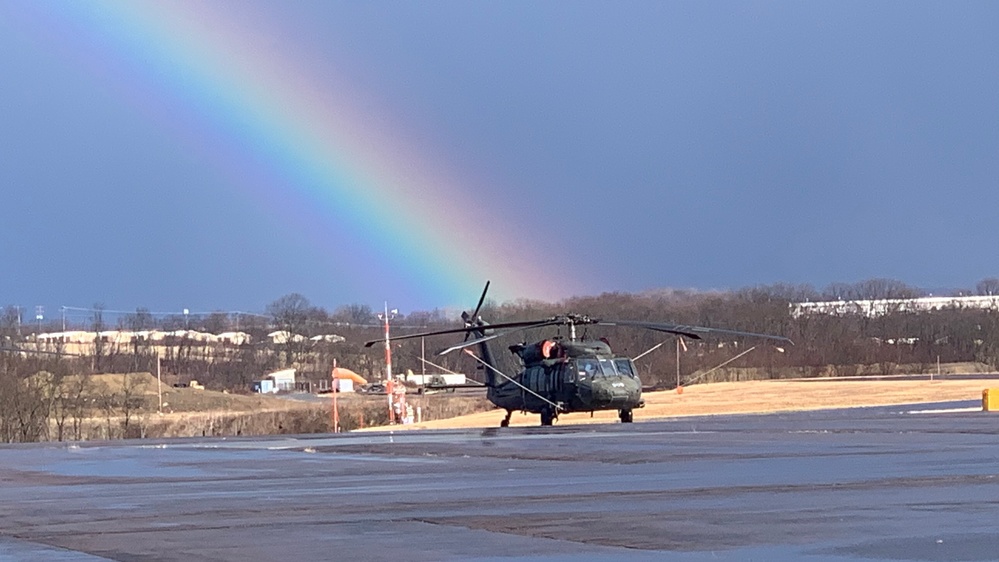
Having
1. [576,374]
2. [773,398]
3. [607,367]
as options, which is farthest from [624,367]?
[773,398]

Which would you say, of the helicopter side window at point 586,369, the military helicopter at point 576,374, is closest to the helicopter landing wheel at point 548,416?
the military helicopter at point 576,374

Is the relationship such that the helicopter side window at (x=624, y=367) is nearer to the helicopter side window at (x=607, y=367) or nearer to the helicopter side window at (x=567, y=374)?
the helicopter side window at (x=607, y=367)

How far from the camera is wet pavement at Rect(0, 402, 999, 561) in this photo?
11.0 metres

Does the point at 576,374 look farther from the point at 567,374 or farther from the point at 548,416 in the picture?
the point at 548,416

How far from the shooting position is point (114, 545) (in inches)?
460

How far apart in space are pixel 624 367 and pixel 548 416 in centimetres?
286

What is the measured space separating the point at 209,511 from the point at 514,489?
3727mm

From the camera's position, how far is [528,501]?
1494 cm

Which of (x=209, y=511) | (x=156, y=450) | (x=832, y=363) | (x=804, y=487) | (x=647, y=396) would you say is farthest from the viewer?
(x=832, y=363)

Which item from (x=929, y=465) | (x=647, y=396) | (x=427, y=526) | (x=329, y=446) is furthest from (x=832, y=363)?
(x=427, y=526)

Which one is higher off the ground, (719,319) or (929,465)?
(719,319)

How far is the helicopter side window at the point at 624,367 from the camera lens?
128ft

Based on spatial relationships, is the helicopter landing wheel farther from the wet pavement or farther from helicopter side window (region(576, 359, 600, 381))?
the wet pavement

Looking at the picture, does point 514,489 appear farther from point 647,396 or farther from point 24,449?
point 647,396
